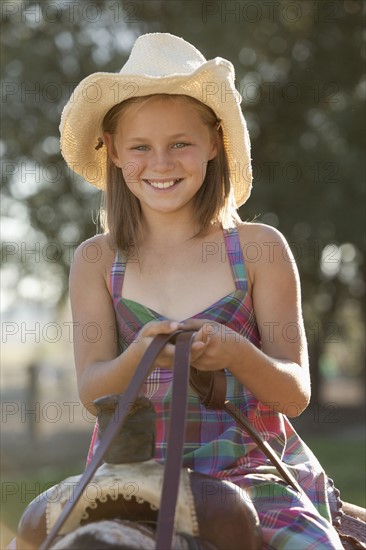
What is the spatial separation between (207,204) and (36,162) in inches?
415

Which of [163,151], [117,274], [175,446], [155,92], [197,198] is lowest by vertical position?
[175,446]

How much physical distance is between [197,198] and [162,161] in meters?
0.34

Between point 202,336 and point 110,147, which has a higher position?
point 110,147

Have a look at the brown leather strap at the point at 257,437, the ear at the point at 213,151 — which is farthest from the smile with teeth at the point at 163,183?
the brown leather strap at the point at 257,437

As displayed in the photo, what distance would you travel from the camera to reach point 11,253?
551 inches

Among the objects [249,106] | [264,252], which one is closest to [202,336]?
[264,252]

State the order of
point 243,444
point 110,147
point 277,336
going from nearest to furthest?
point 243,444
point 277,336
point 110,147

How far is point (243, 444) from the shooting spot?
304cm

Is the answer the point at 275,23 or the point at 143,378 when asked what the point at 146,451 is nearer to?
the point at 143,378

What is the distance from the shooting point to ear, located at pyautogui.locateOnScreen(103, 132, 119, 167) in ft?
11.9

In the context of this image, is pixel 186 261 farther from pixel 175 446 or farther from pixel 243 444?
pixel 175 446

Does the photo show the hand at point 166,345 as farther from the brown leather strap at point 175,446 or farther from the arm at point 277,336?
the arm at point 277,336

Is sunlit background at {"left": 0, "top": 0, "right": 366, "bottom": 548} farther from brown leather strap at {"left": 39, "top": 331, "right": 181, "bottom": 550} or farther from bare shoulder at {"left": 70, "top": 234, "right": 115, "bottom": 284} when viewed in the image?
brown leather strap at {"left": 39, "top": 331, "right": 181, "bottom": 550}

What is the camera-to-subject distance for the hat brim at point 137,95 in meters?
3.35
